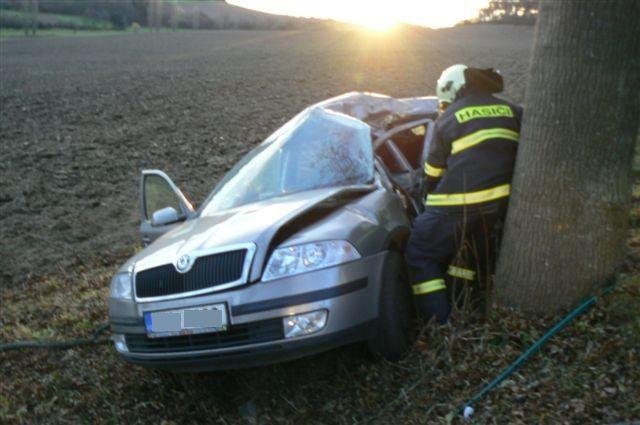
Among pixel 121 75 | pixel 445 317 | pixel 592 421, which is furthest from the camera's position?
pixel 121 75

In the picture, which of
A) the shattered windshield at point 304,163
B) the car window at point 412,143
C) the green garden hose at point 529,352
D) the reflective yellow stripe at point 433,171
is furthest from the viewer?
the car window at point 412,143

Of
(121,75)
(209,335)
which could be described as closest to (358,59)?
(121,75)

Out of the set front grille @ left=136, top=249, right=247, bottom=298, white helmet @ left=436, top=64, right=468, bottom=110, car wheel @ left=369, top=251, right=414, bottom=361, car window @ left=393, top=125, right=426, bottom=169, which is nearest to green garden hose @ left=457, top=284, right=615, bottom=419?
car wheel @ left=369, top=251, right=414, bottom=361

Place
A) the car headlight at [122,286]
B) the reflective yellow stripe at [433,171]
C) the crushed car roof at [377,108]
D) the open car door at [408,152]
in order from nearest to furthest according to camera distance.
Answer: the car headlight at [122,286] → the reflective yellow stripe at [433,171] → the open car door at [408,152] → the crushed car roof at [377,108]

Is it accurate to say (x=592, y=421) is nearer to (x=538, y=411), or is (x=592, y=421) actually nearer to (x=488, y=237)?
(x=538, y=411)

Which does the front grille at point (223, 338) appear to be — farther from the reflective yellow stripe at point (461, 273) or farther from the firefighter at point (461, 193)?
the reflective yellow stripe at point (461, 273)

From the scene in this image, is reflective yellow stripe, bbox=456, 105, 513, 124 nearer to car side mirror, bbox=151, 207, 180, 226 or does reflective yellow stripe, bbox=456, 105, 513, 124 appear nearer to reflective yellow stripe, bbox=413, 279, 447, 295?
reflective yellow stripe, bbox=413, 279, 447, 295

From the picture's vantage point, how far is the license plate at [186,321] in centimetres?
458

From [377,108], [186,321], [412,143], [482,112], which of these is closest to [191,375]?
[186,321]

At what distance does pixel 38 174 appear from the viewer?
14.6 metres

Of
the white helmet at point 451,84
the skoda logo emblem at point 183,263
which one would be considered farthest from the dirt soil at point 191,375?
the white helmet at point 451,84

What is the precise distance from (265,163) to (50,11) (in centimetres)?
8099

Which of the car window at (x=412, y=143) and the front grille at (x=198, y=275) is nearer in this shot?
the front grille at (x=198, y=275)

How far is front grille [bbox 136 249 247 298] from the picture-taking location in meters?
4.62
